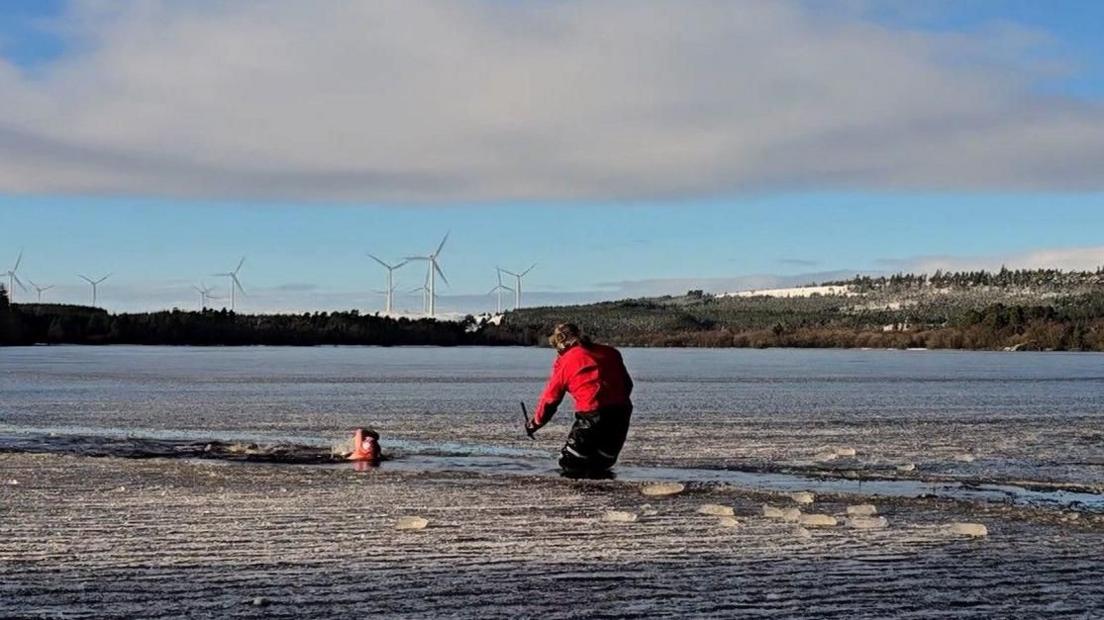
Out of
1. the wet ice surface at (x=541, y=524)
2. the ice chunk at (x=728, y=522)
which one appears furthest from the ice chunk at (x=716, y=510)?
the ice chunk at (x=728, y=522)

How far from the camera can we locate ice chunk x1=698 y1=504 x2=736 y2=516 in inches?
570

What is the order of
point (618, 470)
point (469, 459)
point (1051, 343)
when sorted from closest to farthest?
point (618, 470)
point (469, 459)
point (1051, 343)

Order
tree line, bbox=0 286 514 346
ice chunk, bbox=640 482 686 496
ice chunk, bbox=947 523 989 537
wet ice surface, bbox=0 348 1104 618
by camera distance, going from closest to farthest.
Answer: wet ice surface, bbox=0 348 1104 618
ice chunk, bbox=947 523 989 537
ice chunk, bbox=640 482 686 496
tree line, bbox=0 286 514 346

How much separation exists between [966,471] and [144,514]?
39.5ft

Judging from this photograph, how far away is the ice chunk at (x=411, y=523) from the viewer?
523 inches

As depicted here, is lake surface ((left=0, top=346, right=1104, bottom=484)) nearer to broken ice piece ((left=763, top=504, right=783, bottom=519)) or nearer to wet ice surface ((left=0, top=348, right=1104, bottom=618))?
wet ice surface ((left=0, top=348, right=1104, bottom=618))

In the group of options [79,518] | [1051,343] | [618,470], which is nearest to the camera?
[79,518]

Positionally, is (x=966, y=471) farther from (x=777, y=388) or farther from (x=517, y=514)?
(x=777, y=388)

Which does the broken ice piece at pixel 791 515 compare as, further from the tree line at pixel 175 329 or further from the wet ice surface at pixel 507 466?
the tree line at pixel 175 329

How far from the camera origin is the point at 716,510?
48.1 ft

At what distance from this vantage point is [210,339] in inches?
7072

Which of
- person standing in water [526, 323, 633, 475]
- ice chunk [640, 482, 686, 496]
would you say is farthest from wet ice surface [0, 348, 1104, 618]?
person standing in water [526, 323, 633, 475]

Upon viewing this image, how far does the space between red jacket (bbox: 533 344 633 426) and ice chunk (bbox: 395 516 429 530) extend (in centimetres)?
469

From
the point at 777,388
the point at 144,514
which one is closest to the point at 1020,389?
the point at 777,388
